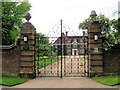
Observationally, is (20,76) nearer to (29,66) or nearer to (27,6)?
(29,66)

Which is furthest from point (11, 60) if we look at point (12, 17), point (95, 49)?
point (12, 17)

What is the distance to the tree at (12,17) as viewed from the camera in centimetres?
4578

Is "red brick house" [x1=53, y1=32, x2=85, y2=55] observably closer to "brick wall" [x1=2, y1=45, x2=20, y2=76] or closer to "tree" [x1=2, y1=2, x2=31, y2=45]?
"brick wall" [x1=2, y1=45, x2=20, y2=76]

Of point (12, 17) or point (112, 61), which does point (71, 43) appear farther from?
point (12, 17)

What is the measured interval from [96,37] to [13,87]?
567 centimetres

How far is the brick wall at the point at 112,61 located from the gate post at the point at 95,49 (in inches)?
12.7

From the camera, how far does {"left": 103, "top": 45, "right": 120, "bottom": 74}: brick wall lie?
647 inches

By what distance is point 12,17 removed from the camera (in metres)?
47.5

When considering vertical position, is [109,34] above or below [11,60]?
above

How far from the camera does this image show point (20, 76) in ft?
54.4

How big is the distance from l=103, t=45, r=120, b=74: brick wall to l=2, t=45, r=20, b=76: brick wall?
4710 mm

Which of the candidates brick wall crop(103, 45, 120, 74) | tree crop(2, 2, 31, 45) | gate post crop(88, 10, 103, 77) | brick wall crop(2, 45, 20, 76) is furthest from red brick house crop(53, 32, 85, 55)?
tree crop(2, 2, 31, 45)

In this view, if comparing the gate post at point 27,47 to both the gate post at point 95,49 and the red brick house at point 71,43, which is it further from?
the gate post at point 95,49

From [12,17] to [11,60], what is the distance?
3144 centimetres
